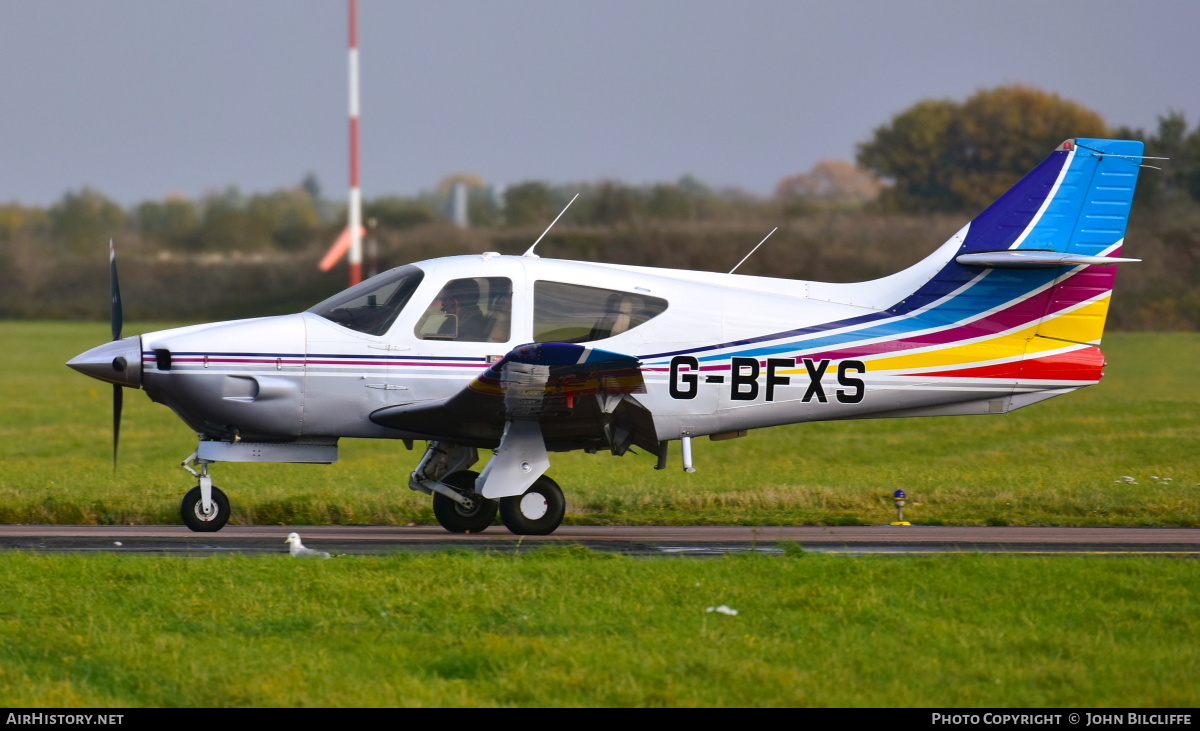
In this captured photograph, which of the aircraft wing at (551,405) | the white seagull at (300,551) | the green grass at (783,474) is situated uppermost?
the aircraft wing at (551,405)

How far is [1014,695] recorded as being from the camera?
20.3 feet

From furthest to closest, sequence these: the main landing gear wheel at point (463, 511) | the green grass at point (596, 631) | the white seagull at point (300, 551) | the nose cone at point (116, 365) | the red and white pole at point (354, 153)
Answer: the red and white pole at point (354, 153) → the main landing gear wheel at point (463, 511) → the nose cone at point (116, 365) → the white seagull at point (300, 551) → the green grass at point (596, 631)

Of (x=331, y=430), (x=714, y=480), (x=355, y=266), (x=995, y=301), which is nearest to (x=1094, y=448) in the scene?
(x=714, y=480)

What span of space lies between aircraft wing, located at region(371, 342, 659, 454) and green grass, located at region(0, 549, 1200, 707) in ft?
5.42

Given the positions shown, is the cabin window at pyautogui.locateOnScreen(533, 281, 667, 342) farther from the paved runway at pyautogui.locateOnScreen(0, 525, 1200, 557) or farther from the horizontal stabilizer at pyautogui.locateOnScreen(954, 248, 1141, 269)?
the horizontal stabilizer at pyautogui.locateOnScreen(954, 248, 1141, 269)

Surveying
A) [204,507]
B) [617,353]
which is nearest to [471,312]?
[617,353]

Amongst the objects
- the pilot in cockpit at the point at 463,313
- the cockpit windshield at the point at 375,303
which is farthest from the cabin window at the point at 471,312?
the cockpit windshield at the point at 375,303

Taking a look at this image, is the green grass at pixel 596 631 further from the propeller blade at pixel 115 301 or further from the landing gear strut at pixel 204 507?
the propeller blade at pixel 115 301

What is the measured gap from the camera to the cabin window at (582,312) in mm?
11156

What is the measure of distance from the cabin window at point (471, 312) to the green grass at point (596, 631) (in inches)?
103

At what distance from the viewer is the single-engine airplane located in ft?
36.3

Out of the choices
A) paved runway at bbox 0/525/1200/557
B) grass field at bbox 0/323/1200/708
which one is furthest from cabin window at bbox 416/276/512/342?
grass field at bbox 0/323/1200/708

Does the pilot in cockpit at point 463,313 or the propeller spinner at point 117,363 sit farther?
the pilot in cockpit at point 463,313

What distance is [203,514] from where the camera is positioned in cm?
1112
